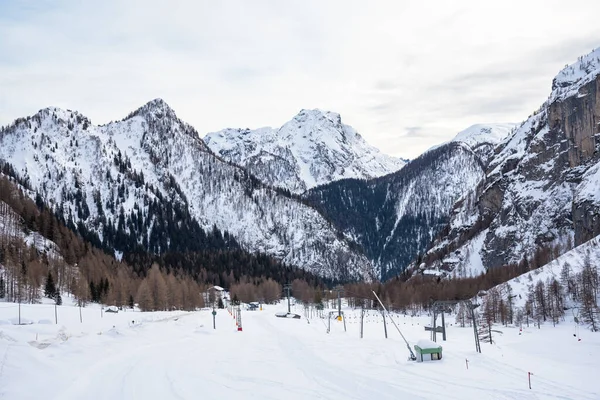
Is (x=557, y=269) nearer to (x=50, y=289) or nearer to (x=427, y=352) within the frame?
(x=427, y=352)

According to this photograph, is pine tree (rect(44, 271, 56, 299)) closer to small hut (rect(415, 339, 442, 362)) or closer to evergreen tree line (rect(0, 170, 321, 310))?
evergreen tree line (rect(0, 170, 321, 310))

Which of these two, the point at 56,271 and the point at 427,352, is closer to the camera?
the point at 427,352

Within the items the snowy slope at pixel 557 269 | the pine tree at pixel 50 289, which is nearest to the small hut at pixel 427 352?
the pine tree at pixel 50 289

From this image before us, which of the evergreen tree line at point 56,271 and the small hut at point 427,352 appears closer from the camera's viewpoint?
the small hut at point 427,352

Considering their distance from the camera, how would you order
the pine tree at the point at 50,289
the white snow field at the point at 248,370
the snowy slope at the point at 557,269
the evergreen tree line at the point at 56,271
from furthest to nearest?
the snowy slope at the point at 557,269, the pine tree at the point at 50,289, the evergreen tree line at the point at 56,271, the white snow field at the point at 248,370

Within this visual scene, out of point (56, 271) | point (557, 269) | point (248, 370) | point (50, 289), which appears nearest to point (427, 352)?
point (248, 370)

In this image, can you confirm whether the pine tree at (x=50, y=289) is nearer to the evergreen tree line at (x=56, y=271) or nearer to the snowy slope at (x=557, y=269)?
the evergreen tree line at (x=56, y=271)

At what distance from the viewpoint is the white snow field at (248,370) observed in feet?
110

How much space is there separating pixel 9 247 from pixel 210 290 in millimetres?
65975

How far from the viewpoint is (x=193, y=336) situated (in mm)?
69688

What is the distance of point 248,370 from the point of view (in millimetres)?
42406

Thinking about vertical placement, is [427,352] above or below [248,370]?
below

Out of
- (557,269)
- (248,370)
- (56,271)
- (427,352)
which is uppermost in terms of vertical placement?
(56,271)

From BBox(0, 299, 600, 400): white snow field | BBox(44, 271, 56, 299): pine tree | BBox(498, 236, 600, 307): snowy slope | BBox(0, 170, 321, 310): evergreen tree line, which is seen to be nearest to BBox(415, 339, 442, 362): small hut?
BBox(0, 299, 600, 400): white snow field
